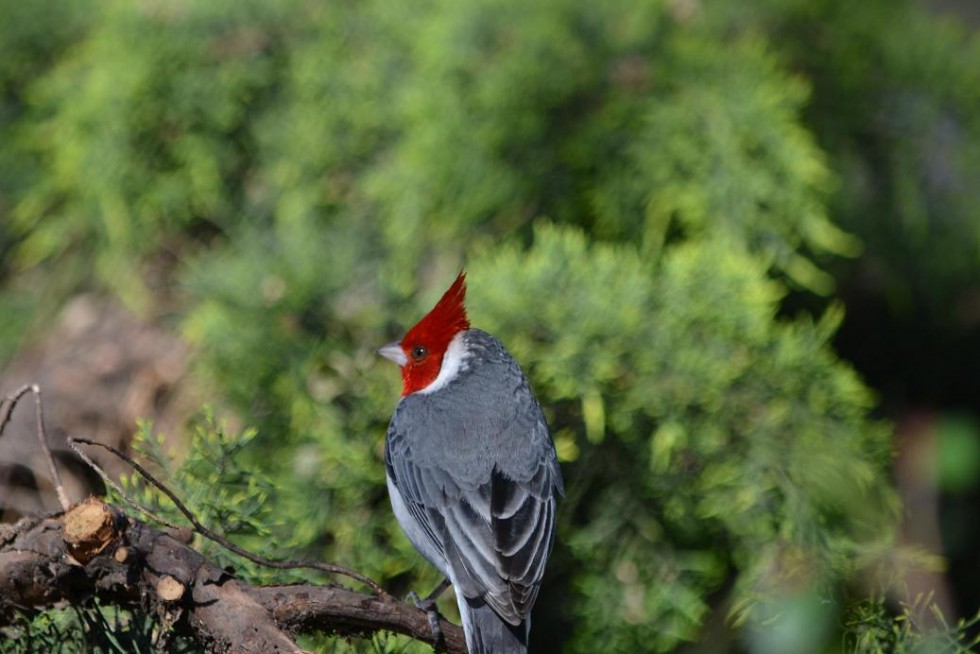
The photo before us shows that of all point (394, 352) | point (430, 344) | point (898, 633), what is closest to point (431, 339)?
point (430, 344)

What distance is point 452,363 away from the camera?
2.71 meters

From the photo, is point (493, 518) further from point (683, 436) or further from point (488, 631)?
point (683, 436)

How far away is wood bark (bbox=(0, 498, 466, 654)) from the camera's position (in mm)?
1769

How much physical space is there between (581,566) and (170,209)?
1862 millimetres

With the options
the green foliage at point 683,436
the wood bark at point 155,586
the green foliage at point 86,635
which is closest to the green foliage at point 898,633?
the green foliage at point 683,436

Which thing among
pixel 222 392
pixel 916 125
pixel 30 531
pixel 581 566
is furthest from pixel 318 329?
pixel 916 125

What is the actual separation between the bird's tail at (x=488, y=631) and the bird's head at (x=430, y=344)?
67 cm

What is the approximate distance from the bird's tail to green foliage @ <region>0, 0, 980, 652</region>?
16 centimetres

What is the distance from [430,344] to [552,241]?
22.3 inches

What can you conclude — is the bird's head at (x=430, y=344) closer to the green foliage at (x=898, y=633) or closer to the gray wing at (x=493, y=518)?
the gray wing at (x=493, y=518)

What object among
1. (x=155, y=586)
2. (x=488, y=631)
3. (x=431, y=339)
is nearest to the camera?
(x=155, y=586)

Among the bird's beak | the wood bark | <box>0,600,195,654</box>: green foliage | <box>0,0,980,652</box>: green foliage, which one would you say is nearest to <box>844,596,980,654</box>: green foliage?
<box>0,0,980,652</box>: green foliage

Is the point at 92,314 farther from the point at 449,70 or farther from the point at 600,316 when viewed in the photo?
the point at 600,316

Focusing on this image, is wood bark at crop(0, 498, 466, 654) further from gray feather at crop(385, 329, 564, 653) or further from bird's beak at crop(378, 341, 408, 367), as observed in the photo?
bird's beak at crop(378, 341, 408, 367)
